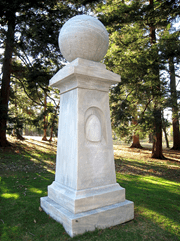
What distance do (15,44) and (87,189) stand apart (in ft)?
30.4

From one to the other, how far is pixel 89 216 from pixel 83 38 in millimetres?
A: 2790

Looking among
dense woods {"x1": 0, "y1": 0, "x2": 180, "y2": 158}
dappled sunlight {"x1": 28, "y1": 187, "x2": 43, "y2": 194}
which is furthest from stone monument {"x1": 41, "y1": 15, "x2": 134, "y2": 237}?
dense woods {"x1": 0, "y1": 0, "x2": 180, "y2": 158}

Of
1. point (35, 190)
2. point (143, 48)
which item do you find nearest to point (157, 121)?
point (143, 48)

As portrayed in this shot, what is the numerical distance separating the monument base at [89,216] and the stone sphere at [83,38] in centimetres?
254

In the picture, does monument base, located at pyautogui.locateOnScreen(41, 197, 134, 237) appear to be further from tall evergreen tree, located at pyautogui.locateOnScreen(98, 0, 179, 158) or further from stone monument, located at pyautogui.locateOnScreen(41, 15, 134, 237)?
tall evergreen tree, located at pyautogui.locateOnScreen(98, 0, 179, 158)

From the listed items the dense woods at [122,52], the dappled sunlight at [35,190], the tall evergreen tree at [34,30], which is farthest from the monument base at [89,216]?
the tall evergreen tree at [34,30]

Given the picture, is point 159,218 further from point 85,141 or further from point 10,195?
point 10,195

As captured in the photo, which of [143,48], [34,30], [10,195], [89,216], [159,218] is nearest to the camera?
[89,216]

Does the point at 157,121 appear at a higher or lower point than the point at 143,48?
lower

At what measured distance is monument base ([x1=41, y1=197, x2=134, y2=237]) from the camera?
8.72ft

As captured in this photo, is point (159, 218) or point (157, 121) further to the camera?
point (157, 121)

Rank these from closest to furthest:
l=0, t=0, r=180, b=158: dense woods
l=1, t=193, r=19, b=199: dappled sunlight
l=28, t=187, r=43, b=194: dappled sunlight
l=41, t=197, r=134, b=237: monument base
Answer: l=41, t=197, r=134, b=237: monument base < l=1, t=193, r=19, b=199: dappled sunlight < l=28, t=187, r=43, b=194: dappled sunlight < l=0, t=0, r=180, b=158: dense woods

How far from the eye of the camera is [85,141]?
3072mm

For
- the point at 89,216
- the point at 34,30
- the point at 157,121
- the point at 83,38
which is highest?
the point at 34,30
